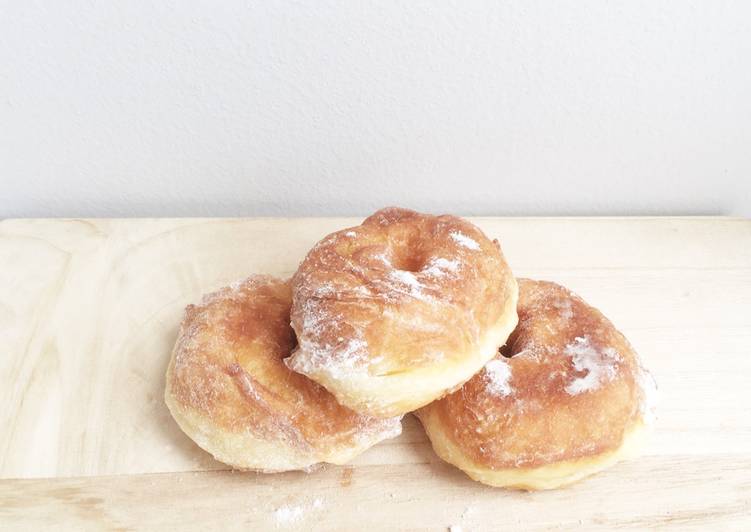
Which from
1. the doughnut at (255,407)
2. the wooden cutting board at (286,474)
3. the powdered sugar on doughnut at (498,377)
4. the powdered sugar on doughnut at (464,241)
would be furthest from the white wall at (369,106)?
the powdered sugar on doughnut at (498,377)

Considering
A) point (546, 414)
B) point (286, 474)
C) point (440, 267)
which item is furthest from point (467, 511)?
point (440, 267)

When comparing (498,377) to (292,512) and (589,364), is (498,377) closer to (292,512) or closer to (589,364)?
(589,364)

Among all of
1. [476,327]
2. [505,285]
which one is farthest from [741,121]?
[476,327]

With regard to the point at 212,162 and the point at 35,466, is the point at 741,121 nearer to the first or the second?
the point at 212,162

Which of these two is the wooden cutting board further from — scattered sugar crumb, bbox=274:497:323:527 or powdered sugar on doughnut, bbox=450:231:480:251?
powdered sugar on doughnut, bbox=450:231:480:251

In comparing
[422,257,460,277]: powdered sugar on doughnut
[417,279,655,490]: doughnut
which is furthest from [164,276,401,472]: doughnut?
[422,257,460,277]: powdered sugar on doughnut
